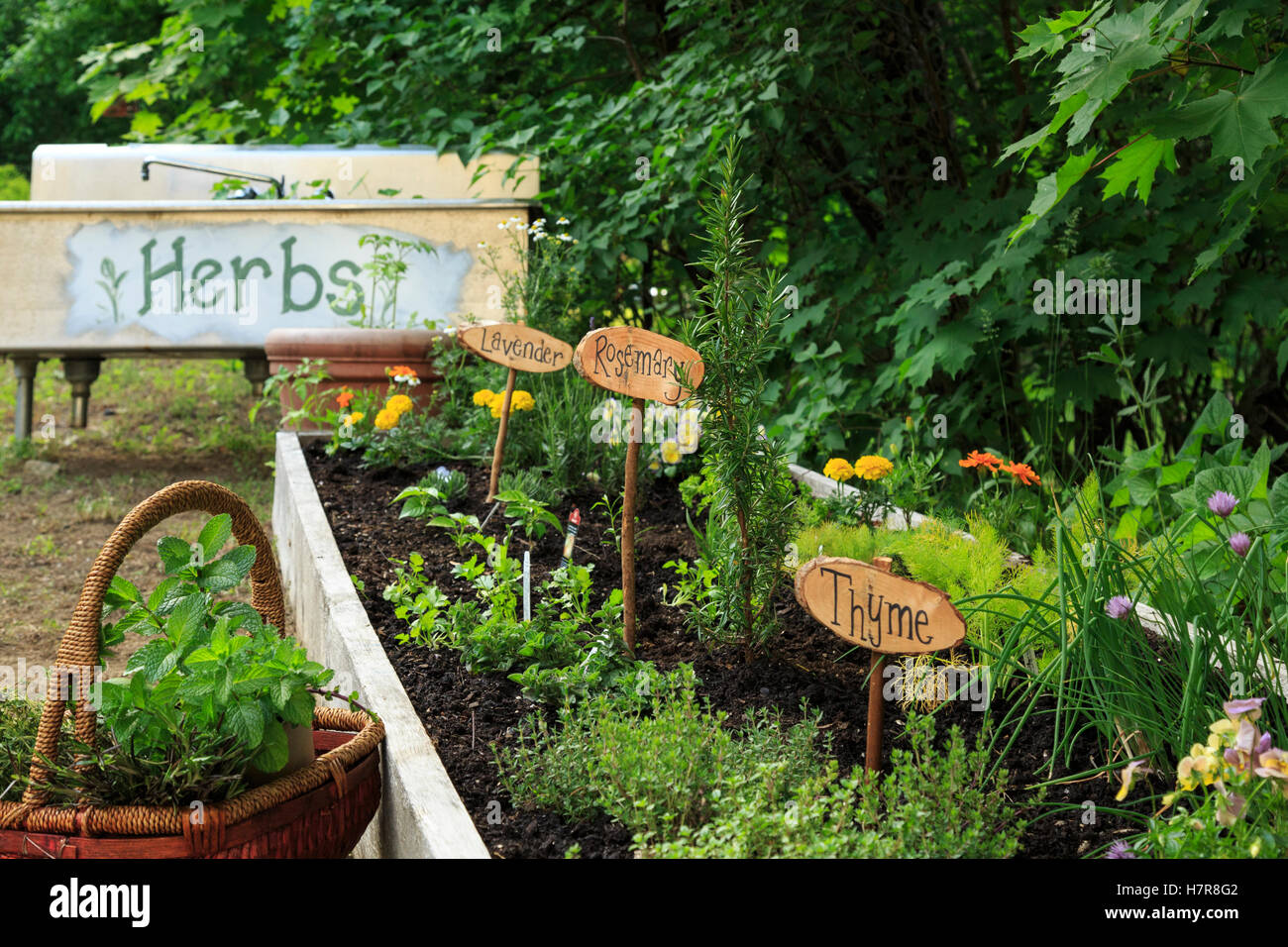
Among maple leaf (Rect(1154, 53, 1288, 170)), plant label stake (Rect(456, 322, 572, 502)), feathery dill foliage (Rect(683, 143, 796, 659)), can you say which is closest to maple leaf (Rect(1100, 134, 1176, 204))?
maple leaf (Rect(1154, 53, 1288, 170))

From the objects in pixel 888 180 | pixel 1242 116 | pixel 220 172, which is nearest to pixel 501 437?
pixel 1242 116

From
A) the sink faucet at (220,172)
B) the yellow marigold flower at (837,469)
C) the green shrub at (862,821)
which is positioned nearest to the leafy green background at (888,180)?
the yellow marigold flower at (837,469)

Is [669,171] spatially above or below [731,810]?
above

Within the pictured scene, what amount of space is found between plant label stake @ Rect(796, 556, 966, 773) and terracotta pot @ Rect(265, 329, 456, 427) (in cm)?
291

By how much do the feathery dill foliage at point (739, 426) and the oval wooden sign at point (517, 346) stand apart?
96cm

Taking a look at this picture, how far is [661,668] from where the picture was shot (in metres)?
2.25

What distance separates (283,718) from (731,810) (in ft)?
2.25

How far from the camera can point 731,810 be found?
62.3 inches

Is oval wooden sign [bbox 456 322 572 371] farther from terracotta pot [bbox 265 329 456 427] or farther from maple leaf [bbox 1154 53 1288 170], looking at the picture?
maple leaf [bbox 1154 53 1288 170]

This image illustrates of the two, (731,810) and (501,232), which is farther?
(501,232)

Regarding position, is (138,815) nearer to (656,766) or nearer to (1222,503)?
(656,766)

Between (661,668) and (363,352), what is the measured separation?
258 cm
